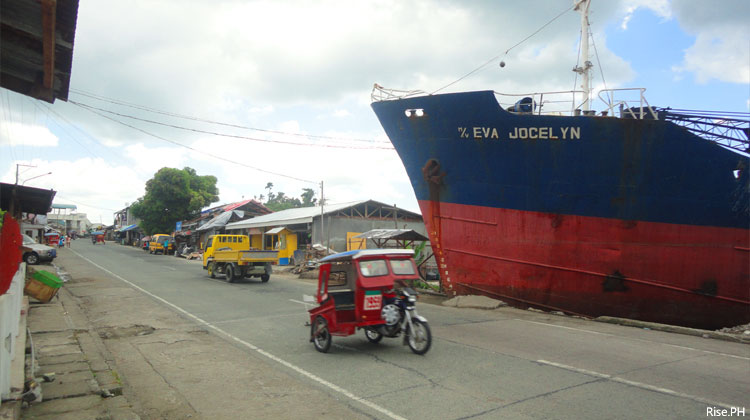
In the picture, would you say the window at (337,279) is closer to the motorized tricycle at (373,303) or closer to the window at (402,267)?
the motorized tricycle at (373,303)

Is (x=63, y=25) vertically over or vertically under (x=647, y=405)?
over

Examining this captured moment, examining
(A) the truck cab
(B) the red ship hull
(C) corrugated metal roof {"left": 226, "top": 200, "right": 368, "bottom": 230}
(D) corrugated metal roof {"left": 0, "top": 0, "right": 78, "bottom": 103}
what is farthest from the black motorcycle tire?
(A) the truck cab

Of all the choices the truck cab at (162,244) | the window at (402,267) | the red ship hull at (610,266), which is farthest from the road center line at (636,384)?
the truck cab at (162,244)

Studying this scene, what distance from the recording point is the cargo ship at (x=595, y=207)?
34.4ft

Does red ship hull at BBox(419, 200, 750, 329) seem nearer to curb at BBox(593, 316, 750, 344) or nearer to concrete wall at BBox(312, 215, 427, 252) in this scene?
curb at BBox(593, 316, 750, 344)

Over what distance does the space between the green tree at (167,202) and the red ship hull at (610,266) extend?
149 feet

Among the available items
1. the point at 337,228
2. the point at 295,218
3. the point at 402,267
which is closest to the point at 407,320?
the point at 402,267

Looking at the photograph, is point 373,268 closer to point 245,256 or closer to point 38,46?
point 38,46

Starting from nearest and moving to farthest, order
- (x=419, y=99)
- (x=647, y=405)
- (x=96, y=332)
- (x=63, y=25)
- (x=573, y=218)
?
(x=63, y=25), (x=647, y=405), (x=96, y=332), (x=573, y=218), (x=419, y=99)

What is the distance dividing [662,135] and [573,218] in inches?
108

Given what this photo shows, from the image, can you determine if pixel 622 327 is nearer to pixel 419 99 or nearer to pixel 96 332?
pixel 419 99

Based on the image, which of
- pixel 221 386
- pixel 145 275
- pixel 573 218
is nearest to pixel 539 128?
pixel 573 218

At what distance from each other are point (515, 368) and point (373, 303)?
2.22 meters

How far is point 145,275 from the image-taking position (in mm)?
21281
